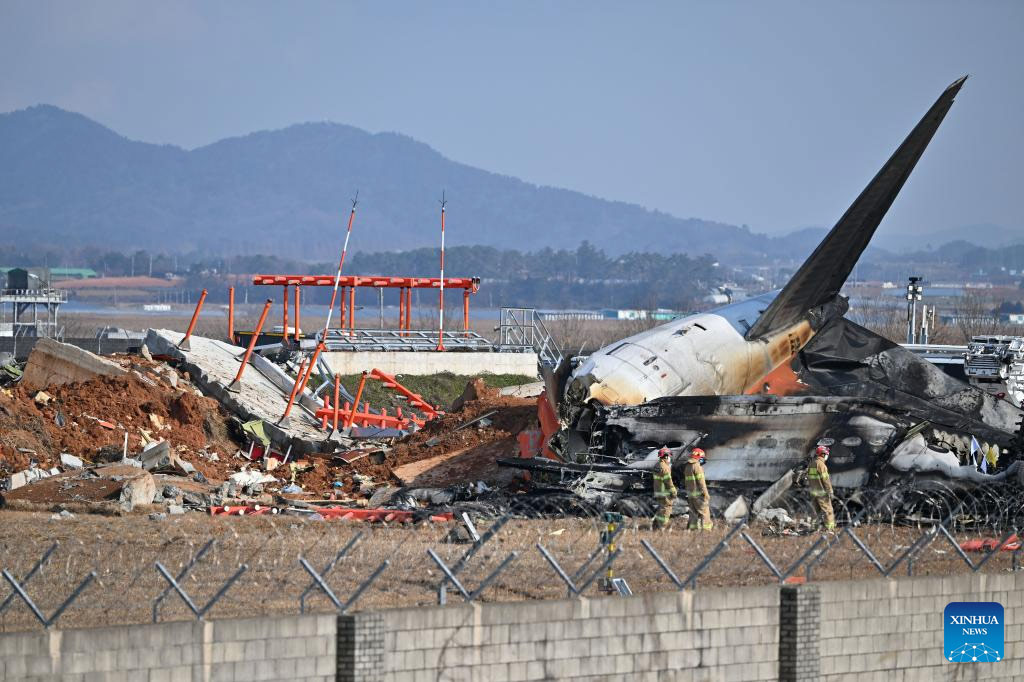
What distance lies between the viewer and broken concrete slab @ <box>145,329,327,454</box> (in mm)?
42844

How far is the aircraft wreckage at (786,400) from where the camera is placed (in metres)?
31.1

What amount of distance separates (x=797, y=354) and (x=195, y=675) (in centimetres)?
2498

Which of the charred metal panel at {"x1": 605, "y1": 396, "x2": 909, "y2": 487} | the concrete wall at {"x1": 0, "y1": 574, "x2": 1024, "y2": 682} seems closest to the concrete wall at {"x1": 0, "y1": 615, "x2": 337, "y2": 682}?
the concrete wall at {"x1": 0, "y1": 574, "x2": 1024, "y2": 682}

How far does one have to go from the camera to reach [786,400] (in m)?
32.1

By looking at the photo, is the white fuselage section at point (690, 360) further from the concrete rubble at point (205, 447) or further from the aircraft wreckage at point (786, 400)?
the concrete rubble at point (205, 447)

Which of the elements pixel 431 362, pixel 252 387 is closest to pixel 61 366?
pixel 252 387

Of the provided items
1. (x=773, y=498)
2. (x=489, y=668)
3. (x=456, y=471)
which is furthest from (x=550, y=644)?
(x=456, y=471)

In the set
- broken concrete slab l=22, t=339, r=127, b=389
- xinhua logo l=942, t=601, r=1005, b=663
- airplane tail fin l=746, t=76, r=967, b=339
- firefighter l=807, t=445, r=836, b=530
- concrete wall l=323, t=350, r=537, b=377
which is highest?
airplane tail fin l=746, t=76, r=967, b=339

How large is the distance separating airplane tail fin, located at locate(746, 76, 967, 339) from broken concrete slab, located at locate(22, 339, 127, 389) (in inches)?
706

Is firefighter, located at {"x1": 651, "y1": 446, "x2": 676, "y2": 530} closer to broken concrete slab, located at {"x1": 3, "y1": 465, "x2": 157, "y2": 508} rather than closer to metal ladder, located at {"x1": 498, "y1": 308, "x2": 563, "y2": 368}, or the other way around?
broken concrete slab, located at {"x1": 3, "y1": 465, "x2": 157, "y2": 508}

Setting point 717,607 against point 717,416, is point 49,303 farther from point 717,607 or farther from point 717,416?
point 717,607

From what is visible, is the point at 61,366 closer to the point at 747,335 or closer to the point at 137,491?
the point at 137,491

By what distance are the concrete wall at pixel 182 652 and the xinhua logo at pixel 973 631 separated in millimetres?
9451

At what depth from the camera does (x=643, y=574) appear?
69.0ft
